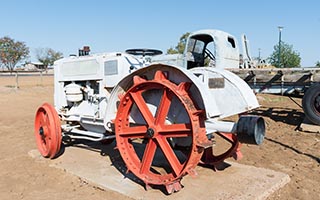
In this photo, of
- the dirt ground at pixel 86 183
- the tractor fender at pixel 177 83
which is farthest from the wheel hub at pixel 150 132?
the dirt ground at pixel 86 183

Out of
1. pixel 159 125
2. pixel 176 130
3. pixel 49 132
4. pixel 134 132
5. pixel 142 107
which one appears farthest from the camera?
A: pixel 49 132

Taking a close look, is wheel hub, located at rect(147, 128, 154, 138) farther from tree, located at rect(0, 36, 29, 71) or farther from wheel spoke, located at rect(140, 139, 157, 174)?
tree, located at rect(0, 36, 29, 71)

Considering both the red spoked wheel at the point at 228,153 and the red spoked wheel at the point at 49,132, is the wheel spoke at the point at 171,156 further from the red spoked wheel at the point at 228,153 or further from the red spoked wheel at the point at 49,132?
the red spoked wheel at the point at 49,132

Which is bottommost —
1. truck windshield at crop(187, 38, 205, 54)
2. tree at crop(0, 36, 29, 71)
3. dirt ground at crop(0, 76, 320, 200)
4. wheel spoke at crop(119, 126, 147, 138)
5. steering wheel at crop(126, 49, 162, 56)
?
dirt ground at crop(0, 76, 320, 200)

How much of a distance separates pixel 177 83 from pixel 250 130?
0.97 meters

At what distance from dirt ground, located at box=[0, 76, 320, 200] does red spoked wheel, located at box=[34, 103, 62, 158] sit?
23cm

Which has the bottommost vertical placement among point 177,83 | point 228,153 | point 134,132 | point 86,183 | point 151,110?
point 86,183

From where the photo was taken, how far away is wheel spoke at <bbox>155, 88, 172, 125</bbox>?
351 cm

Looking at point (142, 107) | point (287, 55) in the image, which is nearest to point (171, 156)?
point (142, 107)

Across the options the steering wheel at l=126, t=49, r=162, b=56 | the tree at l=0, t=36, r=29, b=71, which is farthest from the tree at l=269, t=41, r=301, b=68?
the tree at l=0, t=36, r=29, b=71

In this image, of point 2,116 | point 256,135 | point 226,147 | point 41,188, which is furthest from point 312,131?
point 2,116

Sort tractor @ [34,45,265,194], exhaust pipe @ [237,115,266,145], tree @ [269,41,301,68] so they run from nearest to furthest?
exhaust pipe @ [237,115,266,145] < tractor @ [34,45,265,194] < tree @ [269,41,301,68]

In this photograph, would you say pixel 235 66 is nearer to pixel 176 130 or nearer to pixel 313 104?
pixel 313 104

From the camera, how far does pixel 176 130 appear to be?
11.3 feet
